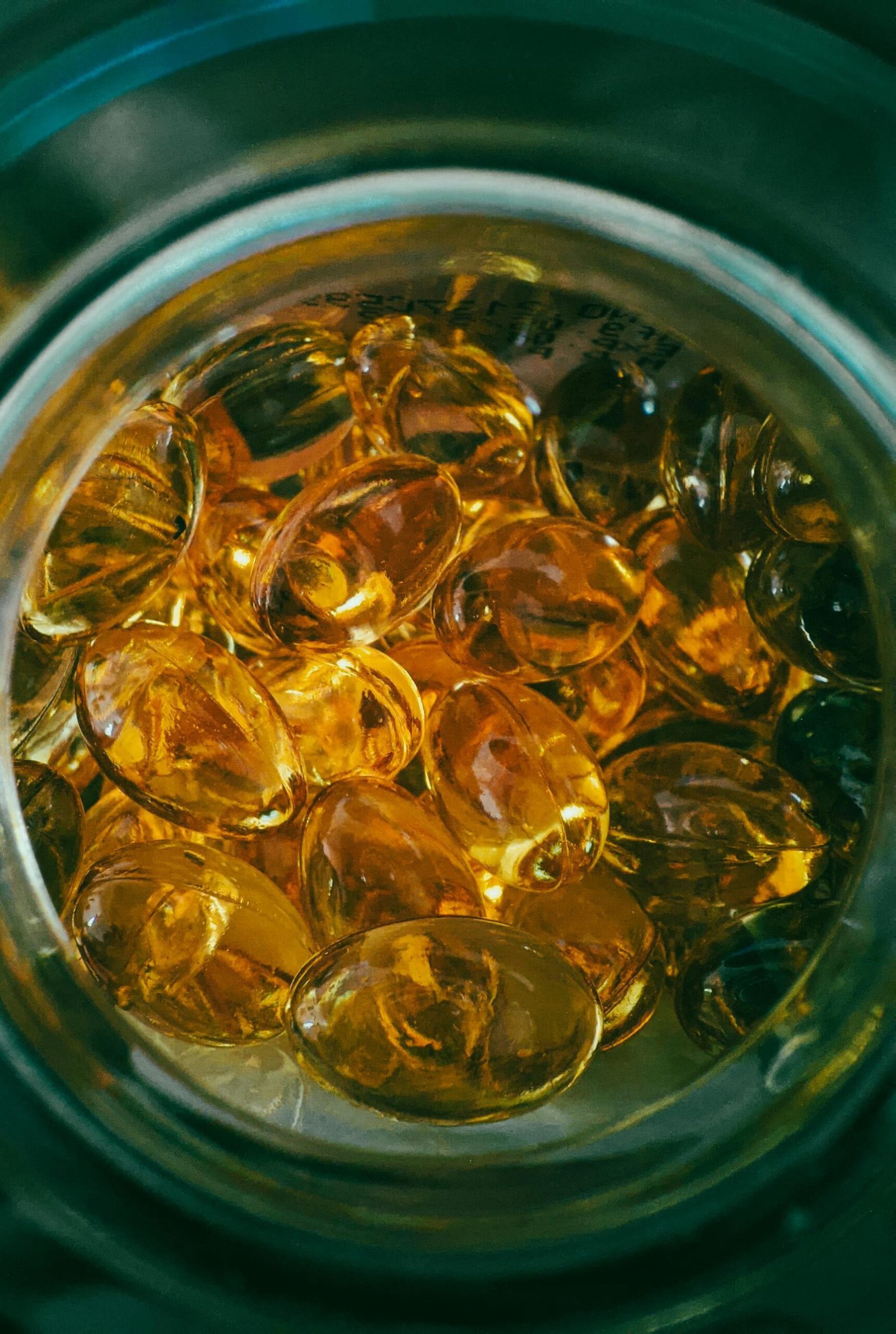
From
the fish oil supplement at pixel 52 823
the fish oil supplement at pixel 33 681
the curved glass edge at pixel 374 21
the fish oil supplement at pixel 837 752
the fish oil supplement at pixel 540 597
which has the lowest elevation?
the fish oil supplement at pixel 837 752

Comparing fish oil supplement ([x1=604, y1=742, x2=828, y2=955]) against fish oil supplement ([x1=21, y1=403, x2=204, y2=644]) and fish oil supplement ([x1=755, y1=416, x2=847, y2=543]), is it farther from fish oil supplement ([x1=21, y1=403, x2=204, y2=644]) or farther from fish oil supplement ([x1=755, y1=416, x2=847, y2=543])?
fish oil supplement ([x1=21, y1=403, x2=204, y2=644])

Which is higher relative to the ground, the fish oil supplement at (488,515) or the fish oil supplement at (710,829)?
the fish oil supplement at (488,515)

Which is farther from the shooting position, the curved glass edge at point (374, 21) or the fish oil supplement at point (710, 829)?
the fish oil supplement at point (710, 829)

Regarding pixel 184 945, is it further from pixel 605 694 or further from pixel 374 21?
pixel 374 21

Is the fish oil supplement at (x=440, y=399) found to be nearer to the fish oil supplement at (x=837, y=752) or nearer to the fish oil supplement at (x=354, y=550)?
the fish oil supplement at (x=354, y=550)

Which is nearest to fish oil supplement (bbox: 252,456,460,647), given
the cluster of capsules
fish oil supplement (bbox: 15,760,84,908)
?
the cluster of capsules

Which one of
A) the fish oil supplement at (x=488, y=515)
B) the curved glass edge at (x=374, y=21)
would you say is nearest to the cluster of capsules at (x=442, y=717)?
the fish oil supplement at (x=488, y=515)
